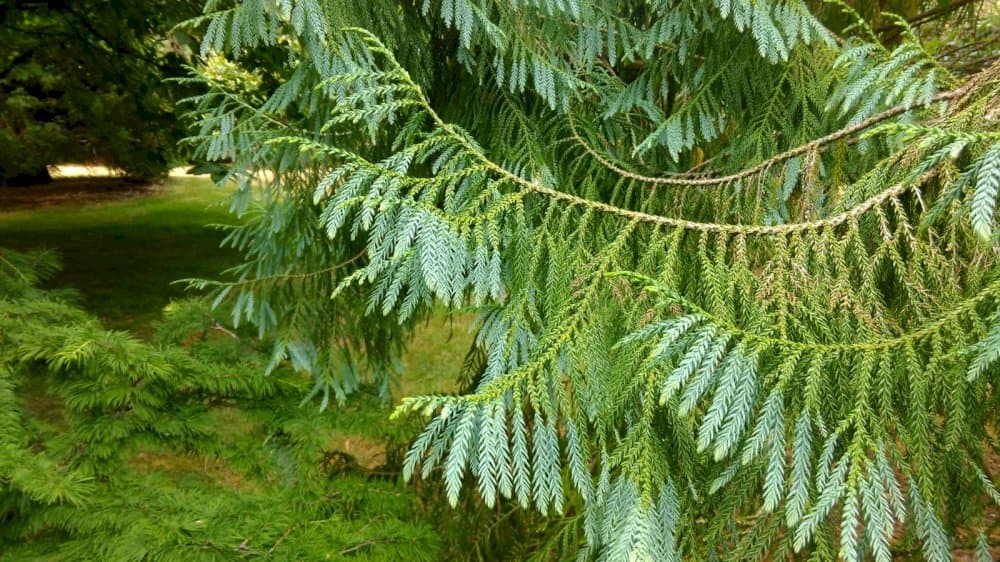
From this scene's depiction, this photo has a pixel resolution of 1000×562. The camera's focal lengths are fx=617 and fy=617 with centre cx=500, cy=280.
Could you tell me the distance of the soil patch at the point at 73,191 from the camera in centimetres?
1221

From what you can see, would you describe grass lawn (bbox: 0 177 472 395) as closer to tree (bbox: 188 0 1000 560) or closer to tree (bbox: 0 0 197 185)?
tree (bbox: 0 0 197 185)

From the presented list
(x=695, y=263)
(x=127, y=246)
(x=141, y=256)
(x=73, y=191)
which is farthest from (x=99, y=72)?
(x=73, y=191)

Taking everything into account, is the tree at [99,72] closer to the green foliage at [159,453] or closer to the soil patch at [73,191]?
the green foliage at [159,453]

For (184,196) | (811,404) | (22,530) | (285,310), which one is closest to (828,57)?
(811,404)

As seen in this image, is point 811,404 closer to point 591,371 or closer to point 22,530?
point 591,371

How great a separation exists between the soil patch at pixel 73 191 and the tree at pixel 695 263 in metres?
12.9

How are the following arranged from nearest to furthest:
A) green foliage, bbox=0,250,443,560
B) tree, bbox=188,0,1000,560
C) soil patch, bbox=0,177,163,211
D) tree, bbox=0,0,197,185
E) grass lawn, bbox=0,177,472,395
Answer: tree, bbox=188,0,1000,560 → green foliage, bbox=0,250,443,560 → tree, bbox=0,0,197,185 → grass lawn, bbox=0,177,472,395 → soil patch, bbox=0,177,163,211

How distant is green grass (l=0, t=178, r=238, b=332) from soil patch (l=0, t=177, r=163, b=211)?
43 centimetres

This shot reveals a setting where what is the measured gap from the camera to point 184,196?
46.9ft

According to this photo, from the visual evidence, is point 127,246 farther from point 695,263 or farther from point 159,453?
point 695,263

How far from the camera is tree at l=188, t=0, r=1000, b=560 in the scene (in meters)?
1.13

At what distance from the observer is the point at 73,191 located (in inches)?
535

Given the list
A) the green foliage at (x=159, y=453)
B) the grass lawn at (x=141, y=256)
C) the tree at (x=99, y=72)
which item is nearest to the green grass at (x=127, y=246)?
the grass lawn at (x=141, y=256)

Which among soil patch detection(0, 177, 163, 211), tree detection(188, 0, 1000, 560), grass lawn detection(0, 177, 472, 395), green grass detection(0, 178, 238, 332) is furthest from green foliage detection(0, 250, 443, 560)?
soil patch detection(0, 177, 163, 211)
